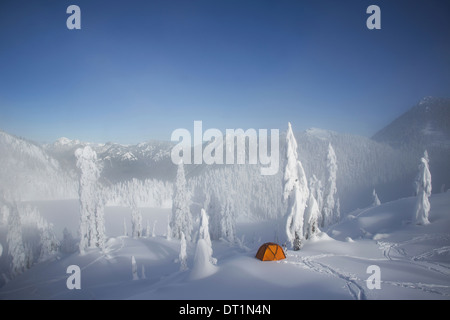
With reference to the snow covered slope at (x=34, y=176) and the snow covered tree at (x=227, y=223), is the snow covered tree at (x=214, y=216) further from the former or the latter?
the snow covered slope at (x=34, y=176)

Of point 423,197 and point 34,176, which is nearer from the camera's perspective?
point 423,197

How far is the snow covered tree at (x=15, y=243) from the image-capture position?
31.3 m

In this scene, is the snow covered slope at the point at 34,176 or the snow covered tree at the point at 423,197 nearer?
the snow covered tree at the point at 423,197

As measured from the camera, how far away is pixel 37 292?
1922cm

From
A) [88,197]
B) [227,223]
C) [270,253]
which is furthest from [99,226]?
[270,253]

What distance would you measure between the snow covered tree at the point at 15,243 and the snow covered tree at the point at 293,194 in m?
40.4

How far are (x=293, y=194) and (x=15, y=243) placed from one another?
42785 millimetres

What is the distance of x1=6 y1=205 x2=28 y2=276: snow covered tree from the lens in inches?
1233

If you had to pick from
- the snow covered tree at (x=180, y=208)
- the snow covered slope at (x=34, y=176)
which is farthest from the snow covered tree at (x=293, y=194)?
the snow covered slope at (x=34, y=176)

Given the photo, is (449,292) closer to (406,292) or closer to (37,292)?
(406,292)

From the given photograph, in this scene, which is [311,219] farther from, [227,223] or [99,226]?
[99,226]

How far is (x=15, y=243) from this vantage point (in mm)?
32094
